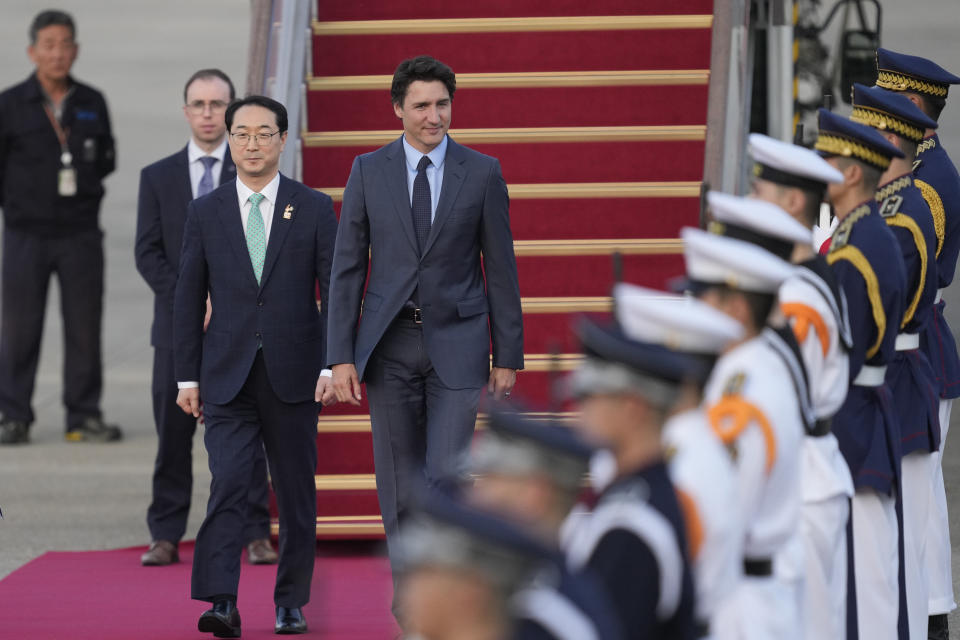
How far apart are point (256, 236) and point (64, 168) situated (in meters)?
4.53

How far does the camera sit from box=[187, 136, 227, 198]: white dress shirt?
7.82m

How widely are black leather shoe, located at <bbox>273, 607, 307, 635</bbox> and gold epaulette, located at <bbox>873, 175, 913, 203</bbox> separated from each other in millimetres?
2471

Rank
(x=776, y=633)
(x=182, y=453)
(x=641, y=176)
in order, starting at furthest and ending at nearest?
1. (x=641, y=176)
2. (x=182, y=453)
3. (x=776, y=633)

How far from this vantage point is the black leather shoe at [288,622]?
641cm

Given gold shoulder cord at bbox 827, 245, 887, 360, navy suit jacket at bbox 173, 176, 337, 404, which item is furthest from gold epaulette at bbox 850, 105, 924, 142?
navy suit jacket at bbox 173, 176, 337, 404

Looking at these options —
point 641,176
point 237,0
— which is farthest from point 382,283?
point 237,0

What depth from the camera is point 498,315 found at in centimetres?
623

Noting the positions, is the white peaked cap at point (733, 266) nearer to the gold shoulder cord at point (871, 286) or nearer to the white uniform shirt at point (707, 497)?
the white uniform shirt at point (707, 497)

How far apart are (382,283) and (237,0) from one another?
11.9 meters

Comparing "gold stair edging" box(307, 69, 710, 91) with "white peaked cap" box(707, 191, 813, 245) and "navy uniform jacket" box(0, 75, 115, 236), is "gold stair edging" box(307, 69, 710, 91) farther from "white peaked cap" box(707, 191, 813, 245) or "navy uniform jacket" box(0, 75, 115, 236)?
"white peaked cap" box(707, 191, 813, 245)

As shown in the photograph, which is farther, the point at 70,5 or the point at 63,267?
the point at 70,5

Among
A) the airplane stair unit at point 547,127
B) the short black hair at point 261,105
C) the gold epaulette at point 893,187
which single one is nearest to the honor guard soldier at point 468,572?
the gold epaulette at point 893,187

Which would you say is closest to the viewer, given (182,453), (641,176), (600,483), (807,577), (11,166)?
(600,483)

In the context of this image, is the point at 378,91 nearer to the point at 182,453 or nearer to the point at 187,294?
the point at 182,453
